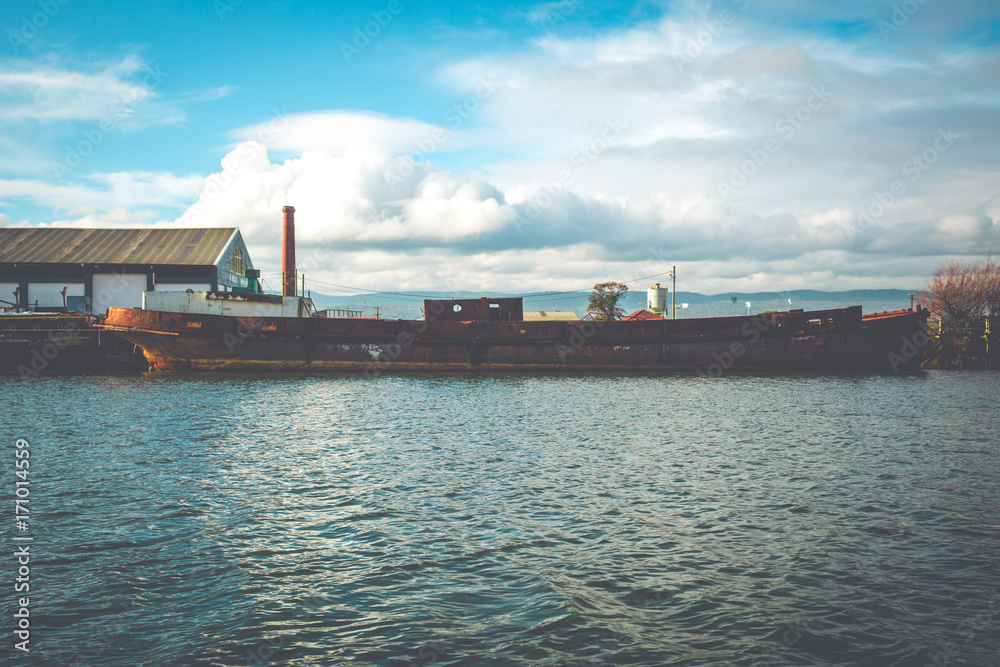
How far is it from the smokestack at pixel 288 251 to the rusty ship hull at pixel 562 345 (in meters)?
13.0

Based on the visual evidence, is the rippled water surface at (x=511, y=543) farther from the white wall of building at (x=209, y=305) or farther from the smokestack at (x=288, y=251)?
the smokestack at (x=288, y=251)

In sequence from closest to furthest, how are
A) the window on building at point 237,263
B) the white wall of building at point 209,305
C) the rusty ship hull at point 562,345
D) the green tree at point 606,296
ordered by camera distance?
1. the rusty ship hull at point 562,345
2. the white wall of building at point 209,305
3. the window on building at point 237,263
4. the green tree at point 606,296

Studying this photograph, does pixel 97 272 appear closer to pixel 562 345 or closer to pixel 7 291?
pixel 7 291

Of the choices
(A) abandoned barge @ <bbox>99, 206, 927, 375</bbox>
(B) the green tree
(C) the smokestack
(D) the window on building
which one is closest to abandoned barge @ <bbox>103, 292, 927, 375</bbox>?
(A) abandoned barge @ <bbox>99, 206, 927, 375</bbox>

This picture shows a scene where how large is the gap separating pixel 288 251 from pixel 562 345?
24.5 metres

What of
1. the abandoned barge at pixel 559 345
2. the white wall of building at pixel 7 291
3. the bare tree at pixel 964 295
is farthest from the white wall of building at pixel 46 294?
the bare tree at pixel 964 295

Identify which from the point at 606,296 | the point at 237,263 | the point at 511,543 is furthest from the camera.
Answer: the point at 606,296

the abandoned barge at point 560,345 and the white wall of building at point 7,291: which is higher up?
the white wall of building at point 7,291

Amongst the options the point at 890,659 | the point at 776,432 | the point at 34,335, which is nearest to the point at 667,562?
the point at 890,659

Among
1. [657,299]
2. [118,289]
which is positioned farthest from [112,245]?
[657,299]

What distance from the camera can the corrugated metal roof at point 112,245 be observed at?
48281 millimetres

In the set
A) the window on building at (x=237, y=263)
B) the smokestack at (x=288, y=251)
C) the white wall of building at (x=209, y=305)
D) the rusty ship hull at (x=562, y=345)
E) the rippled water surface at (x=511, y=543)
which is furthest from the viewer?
the window on building at (x=237, y=263)

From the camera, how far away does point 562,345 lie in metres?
35.8

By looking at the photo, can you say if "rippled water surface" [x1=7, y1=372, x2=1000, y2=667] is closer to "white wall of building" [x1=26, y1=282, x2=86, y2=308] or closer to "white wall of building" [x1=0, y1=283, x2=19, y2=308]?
"white wall of building" [x1=26, y1=282, x2=86, y2=308]
